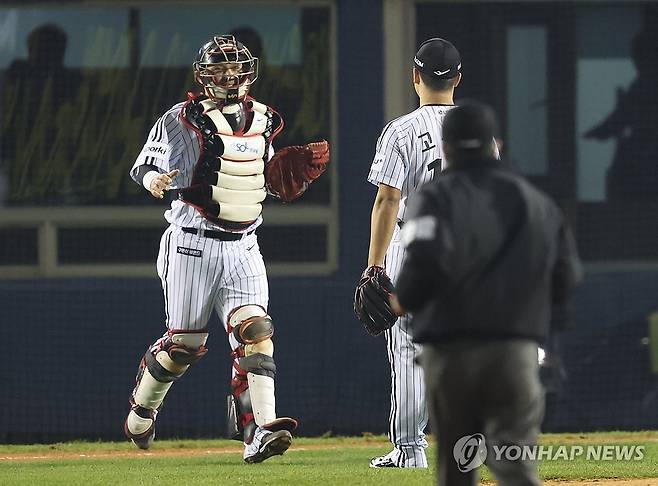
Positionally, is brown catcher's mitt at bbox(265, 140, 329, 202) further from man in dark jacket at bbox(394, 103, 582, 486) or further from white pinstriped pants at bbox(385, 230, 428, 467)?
man in dark jacket at bbox(394, 103, 582, 486)

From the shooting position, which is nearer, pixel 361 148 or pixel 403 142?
pixel 403 142

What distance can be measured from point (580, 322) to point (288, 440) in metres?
4.80

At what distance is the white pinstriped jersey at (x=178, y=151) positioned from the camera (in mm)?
8422

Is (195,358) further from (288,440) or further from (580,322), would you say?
(580,322)

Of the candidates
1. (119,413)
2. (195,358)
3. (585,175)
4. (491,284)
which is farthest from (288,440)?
(585,175)

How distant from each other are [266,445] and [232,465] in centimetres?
54

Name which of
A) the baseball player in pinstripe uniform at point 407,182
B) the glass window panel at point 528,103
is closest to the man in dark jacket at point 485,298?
the baseball player in pinstripe uniform at point 407,182

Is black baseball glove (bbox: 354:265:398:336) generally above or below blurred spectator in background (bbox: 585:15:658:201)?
below

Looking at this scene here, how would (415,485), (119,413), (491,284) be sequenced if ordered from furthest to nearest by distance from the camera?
(119,413), (415,485), (491,284)

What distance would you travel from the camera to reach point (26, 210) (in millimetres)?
12250

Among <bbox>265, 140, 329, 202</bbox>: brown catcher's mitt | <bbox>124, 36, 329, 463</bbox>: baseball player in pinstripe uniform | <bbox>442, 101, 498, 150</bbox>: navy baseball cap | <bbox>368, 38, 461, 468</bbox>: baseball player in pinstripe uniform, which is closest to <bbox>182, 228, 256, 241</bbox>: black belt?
<bbox>124, 36, 329, 463</bbox>: baseball player in pinstripe uniform

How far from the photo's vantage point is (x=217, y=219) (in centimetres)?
845

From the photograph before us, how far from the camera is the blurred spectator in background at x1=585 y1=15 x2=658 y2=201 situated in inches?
497

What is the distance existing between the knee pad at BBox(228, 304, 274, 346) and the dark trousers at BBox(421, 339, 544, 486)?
3.31 m
